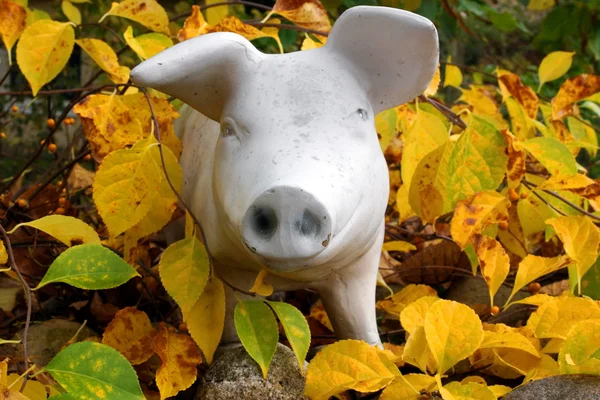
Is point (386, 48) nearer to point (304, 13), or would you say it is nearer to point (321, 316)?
point (304, 13)

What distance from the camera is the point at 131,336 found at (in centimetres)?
98

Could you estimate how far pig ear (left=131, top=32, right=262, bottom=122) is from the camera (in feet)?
2.84

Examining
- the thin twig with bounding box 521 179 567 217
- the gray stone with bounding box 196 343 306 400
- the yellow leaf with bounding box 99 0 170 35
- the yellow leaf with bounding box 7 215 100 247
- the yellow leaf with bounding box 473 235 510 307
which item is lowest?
the gray stone with bounding box 196 343 306 400

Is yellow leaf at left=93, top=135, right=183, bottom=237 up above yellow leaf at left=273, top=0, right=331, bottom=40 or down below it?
below

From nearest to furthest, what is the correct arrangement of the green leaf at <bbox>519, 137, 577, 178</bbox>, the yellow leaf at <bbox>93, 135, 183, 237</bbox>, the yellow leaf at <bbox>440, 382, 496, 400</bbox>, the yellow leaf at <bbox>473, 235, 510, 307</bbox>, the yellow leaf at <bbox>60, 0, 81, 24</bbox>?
the yellow leaf at <bbox>440, 382, 496, 400</bbox>
the yellow leaf at <bbox>93, 135, 183, 237</bbox>
the yellow leaf at <bbox>473, 235, 510, 307</bbox>
the green leaf at <bbox>519, 137, 577, 178</bbox>
the yellow leaf at <bbox>60, 0, 81, 24</bbox>

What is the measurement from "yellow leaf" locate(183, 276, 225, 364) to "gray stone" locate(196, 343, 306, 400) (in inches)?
1.2

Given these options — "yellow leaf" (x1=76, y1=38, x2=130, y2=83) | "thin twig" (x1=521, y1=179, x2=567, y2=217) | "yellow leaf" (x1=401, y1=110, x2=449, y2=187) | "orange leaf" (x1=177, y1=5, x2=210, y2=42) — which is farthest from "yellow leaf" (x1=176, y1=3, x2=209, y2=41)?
"thin twig" (x1=521, y1=179, x2=567, y2=217)

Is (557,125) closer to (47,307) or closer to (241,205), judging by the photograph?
(241,205)

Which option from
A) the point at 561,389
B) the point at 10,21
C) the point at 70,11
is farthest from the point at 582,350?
the point at 70,11

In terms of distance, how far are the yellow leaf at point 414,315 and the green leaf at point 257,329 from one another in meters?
0.18

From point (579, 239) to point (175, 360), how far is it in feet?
1.92

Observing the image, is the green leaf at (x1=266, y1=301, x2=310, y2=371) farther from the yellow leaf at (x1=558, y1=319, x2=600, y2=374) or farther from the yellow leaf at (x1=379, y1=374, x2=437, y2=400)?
the yellow leaf at (x1=558, y1=319, x2=600, y2=374)

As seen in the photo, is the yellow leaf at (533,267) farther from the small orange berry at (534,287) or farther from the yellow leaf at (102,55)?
the yellow leaf at (102,55)

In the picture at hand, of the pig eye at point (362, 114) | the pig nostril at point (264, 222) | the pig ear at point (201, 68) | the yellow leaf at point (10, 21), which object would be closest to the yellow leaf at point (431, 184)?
the pig eye at point (362, 114)
